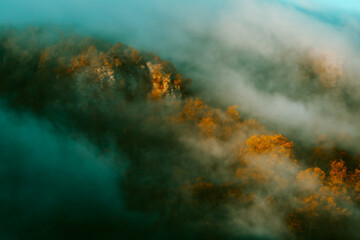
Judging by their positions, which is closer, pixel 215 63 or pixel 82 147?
pixel 82 147

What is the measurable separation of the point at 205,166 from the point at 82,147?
17484 mm

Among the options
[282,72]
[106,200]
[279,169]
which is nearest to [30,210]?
[106,200]

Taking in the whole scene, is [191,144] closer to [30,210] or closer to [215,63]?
[30,210]

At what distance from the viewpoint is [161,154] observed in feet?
149

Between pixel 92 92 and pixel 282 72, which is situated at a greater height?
pixel 282 72

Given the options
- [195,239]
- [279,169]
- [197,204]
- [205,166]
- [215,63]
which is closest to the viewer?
[279,169]

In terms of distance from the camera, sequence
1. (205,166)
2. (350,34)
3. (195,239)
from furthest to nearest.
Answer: (350,34), (205,166), (195,239)

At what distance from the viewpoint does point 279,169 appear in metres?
36.6

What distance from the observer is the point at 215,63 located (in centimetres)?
7512

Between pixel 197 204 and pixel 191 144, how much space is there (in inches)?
359

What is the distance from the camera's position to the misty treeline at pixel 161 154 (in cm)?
3809

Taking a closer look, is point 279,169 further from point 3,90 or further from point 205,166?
point 3,90

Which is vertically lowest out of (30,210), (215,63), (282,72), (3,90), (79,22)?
(30,210)

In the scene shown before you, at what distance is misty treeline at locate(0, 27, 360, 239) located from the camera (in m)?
38.1
